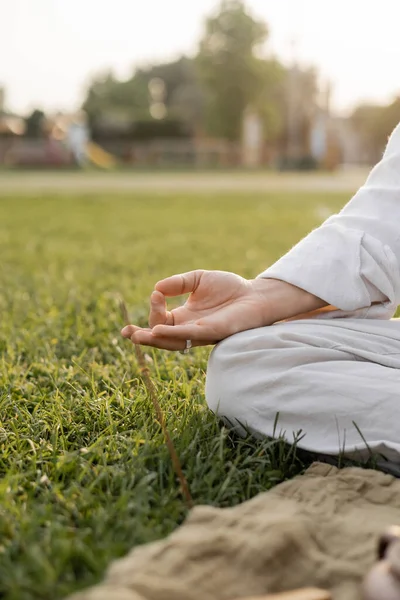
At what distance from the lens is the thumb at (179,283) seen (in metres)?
1.77

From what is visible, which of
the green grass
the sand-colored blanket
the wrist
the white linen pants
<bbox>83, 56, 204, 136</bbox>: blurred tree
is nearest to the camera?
the sand-colored blanket

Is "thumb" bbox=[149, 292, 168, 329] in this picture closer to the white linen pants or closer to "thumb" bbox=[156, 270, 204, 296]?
"thumb" bbox=[156, 270, 204, 296]

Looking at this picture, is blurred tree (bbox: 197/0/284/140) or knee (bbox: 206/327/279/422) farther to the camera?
blurred tree (bbox: 197/0/284/140)

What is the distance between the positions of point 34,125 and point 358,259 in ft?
106

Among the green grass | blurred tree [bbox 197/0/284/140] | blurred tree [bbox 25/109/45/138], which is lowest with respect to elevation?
the green grass

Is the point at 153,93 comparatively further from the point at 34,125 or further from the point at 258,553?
the point at 258,553

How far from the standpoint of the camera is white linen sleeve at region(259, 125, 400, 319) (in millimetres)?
1802

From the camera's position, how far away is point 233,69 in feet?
132

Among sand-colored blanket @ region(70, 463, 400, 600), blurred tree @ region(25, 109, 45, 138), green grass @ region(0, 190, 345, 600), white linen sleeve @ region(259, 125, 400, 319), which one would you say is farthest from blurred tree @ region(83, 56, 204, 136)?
sand-colored blanket @ region(70, 463, 400, 600)

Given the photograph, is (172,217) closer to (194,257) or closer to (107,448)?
(194,257)

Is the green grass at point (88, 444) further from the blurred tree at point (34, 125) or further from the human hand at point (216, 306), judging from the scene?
the blurred tree at point (34, 125)

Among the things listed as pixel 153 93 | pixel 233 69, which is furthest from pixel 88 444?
pixel 153 93

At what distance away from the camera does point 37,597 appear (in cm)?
108

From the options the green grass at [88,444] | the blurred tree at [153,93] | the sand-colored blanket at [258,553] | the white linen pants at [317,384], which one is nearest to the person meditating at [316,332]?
the white linen pants at [317,384]
